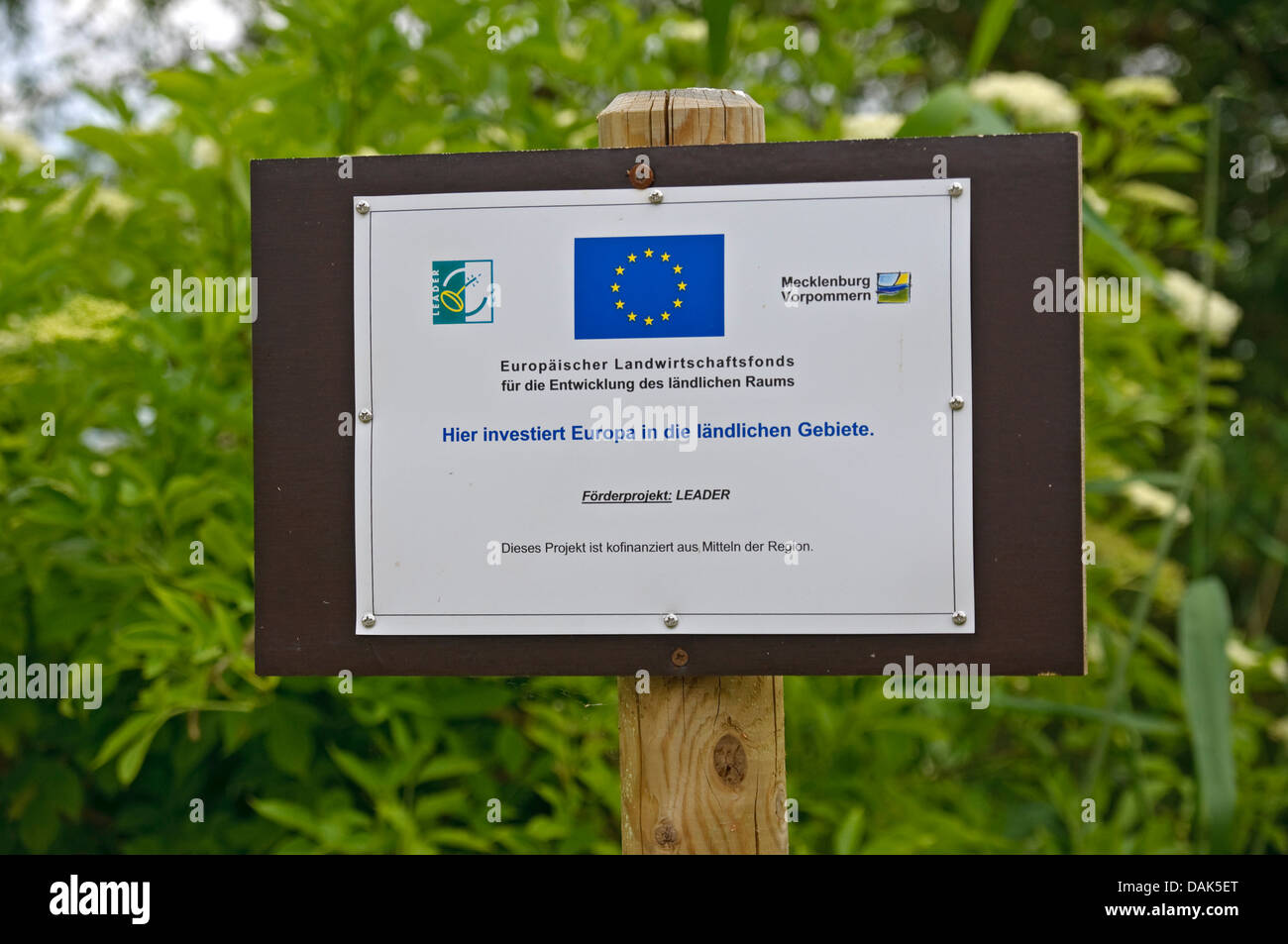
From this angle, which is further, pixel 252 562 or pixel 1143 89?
pixel 1143 89

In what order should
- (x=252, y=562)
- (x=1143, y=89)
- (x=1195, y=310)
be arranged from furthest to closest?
(x=1195, y=310), (x=1143, y=89), (x=252, y=562)

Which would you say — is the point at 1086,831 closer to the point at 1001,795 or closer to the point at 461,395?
the point at 1001,795

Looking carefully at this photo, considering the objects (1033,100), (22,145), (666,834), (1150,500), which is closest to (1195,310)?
(1150,500)

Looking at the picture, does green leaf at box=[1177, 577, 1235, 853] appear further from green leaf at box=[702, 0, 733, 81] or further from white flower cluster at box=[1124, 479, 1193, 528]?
green leaf at box=[702, 0, 733, 81]

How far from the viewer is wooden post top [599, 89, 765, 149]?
1181 mm

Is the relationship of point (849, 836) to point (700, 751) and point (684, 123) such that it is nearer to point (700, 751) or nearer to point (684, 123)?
point (700, 751)

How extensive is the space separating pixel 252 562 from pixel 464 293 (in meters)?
0.56

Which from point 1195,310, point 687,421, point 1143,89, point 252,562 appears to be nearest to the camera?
point 687,421

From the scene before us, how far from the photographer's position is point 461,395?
1130 mm

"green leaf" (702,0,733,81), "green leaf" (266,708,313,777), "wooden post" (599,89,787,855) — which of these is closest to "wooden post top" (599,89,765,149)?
"wooden post" (599,89,787,855)

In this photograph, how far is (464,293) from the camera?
1136 mm

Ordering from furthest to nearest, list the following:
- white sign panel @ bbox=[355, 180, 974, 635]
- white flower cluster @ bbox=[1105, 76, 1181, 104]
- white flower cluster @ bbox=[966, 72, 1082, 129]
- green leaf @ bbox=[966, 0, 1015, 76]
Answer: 1. white flower cluster @ bbox=[966, 72, 1082, 129]
2. white flower cluster @ bbox=[1105, 76, 1181, 104]
3. green leaf @ bbox=[966, 0, 1015, 76]
4. white sign panel @ bbox=[355, 180, 974, 635]

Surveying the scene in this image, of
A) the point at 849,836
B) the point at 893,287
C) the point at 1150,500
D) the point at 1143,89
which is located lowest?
the point at 849,836

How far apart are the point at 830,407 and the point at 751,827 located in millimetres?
474
